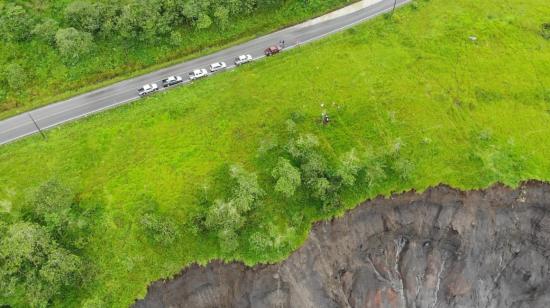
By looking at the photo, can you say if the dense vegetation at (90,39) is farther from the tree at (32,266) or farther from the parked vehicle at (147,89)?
the tree at (32,266)

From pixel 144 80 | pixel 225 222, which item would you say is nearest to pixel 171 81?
pixel 144 80

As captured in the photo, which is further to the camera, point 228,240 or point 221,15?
point 221,15

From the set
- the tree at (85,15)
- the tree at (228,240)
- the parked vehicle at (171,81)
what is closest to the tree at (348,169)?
the tree at (228,240)

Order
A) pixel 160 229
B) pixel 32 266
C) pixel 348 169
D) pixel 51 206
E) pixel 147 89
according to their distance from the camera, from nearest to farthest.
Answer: pixel 32 266, pixel 160 229, pixel 51 206, pixel 348 169, pixel 147 89

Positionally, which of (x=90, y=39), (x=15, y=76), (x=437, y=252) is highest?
(x=90, y=39)

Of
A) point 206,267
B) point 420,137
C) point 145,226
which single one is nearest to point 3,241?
point 145,226

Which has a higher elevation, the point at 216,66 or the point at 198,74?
the point at 216,66

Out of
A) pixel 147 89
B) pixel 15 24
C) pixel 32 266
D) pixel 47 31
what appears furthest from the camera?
pixel 15 24

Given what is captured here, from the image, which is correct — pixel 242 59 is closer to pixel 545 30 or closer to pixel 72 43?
pixel 72 43
